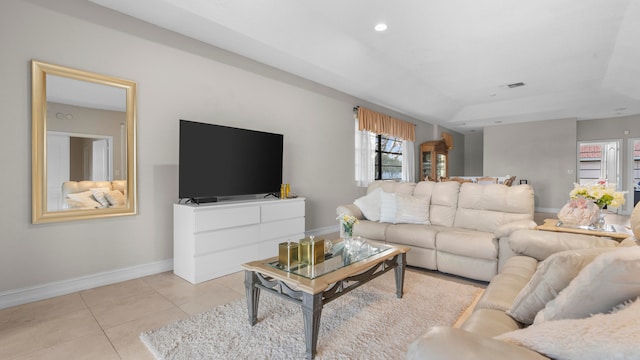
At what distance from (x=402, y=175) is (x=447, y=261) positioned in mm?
4586

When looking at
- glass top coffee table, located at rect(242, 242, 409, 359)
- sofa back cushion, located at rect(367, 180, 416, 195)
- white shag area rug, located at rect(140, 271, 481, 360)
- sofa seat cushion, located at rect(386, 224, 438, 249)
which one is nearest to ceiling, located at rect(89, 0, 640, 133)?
sofa back cushion, located at rect(367, 180, 416, 195)

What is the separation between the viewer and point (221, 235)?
319 centimetres

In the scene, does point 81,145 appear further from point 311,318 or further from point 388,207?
point 388,207

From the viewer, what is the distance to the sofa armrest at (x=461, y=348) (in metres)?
0.68

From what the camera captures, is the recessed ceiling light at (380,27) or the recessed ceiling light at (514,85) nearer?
the recessed ceiling light at (380,27)

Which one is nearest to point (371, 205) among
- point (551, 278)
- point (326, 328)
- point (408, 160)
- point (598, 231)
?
point (326, 328)

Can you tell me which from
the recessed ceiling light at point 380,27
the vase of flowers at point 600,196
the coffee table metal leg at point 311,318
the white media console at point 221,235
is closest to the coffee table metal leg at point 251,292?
the coffee table metal leg at point 311,318

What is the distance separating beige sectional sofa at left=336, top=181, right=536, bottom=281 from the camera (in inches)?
113

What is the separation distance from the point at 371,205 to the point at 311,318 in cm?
229

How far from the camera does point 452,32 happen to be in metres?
3.65

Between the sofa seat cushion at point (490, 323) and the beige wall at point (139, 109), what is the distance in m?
3.07

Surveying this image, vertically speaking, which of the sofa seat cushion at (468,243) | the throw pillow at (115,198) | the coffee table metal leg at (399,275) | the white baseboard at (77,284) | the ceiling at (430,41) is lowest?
the white baseboard at (77,284)

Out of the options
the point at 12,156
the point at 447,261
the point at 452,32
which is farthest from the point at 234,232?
the point at 452,32

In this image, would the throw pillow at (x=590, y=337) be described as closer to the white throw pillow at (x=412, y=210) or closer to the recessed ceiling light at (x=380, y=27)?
the white throw pillow at (x=412, y=210)
